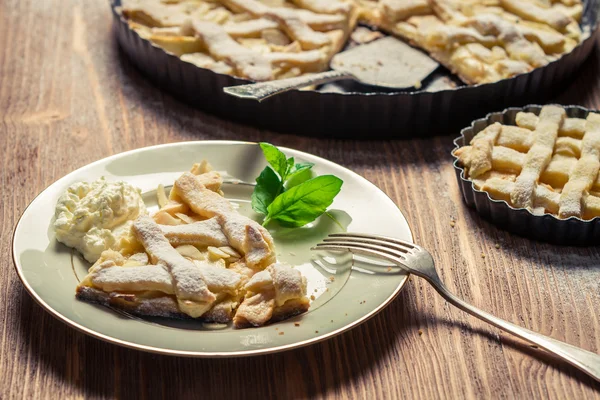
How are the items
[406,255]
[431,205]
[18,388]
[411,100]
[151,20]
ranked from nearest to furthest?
[18,388] < [406,255] < [431,205] < [411,100] < [151,20]

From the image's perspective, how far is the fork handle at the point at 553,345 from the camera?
1229 millimetres

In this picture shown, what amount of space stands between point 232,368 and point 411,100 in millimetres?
897

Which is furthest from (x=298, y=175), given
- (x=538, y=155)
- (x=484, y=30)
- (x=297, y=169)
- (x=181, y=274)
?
(x=484, y=30)

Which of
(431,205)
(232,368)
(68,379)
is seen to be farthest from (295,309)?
(431,205)

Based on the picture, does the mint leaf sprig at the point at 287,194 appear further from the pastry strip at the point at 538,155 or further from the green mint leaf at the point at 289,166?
the pastry strip at the point at 538,155

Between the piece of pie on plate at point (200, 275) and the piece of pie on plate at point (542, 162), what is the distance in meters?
0.55

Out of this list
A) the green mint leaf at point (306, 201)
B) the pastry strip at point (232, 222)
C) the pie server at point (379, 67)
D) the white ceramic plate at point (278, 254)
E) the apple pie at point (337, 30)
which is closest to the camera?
the white ceramic plate at point (278, 254)

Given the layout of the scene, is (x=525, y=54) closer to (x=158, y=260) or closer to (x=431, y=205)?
(x=431, y=205)

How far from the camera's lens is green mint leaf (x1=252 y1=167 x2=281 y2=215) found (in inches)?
62.9

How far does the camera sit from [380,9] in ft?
7.91

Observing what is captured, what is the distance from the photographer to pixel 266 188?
1.60 metres

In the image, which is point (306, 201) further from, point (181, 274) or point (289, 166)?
point (181, 274)

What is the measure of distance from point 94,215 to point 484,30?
1.36 metres

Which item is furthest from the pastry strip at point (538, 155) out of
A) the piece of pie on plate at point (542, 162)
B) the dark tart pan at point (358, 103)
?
the dark tart pan at point (358, 103)
